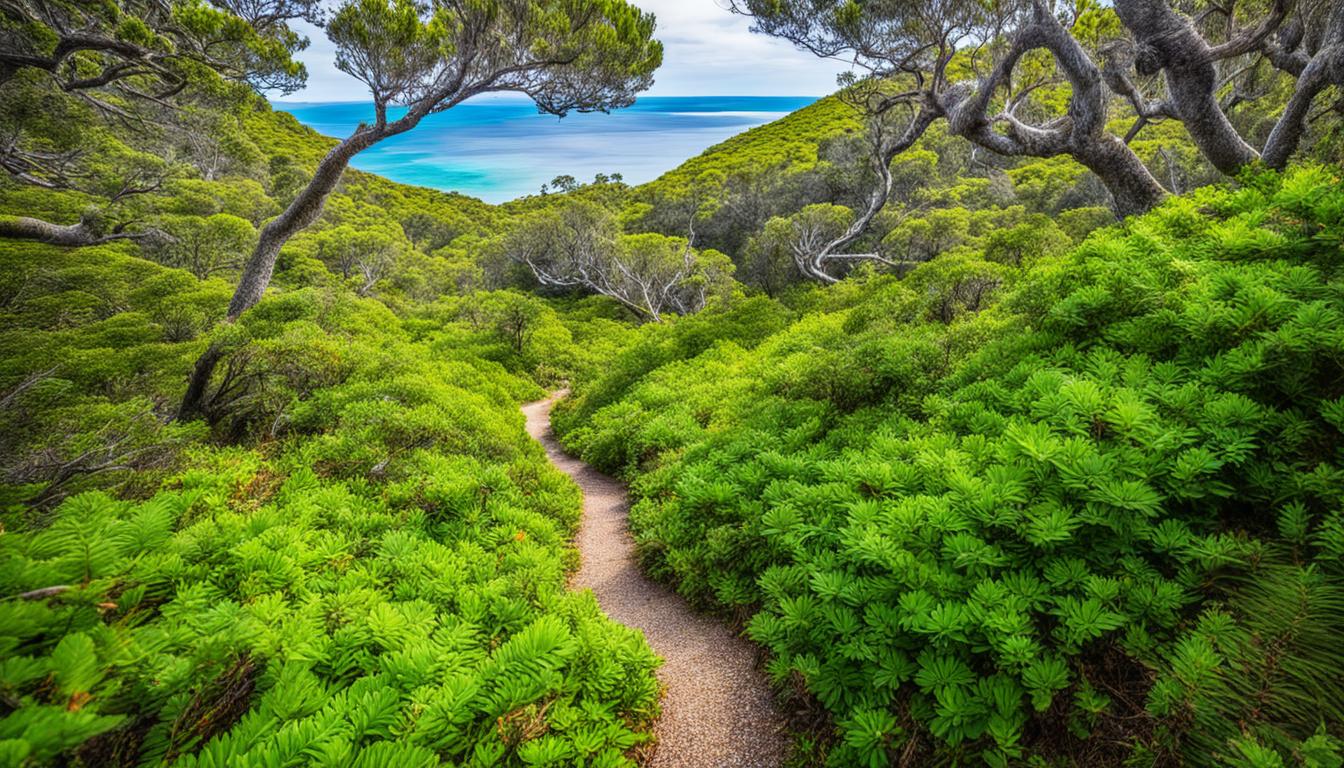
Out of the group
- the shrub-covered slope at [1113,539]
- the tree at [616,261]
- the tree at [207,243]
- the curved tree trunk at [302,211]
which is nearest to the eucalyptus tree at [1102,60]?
the shrub-covered slope at [1113,539]

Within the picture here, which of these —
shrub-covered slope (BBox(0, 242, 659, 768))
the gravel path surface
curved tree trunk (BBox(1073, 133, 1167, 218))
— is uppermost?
curved tree trunk (BBox(1073, 133, 1167, 218))

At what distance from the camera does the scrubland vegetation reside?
2055mm

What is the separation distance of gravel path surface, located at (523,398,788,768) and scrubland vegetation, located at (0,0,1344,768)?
0.87 ft

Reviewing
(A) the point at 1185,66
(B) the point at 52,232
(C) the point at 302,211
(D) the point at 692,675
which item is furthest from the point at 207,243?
(A) the point at 1185,66

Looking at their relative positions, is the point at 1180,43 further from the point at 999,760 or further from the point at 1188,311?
the point at 999,760

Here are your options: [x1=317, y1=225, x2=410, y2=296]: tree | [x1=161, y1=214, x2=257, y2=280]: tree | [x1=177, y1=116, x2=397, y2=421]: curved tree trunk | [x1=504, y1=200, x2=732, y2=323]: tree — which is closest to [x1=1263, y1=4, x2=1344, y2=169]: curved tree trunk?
[x1=177, y1=116, x2=397, y2=421]: curved tree trunk

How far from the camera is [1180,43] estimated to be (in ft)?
22.0

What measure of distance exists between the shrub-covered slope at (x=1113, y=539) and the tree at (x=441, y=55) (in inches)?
377

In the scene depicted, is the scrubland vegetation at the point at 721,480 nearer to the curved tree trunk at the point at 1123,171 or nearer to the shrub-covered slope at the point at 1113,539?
the shrub-covered slope at the point at 1113,539

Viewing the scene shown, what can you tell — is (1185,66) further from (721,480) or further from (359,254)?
(359,254)

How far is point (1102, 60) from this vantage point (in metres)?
10.7

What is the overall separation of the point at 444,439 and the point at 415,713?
5.83 metres

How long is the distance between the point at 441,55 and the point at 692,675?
11.0 meters

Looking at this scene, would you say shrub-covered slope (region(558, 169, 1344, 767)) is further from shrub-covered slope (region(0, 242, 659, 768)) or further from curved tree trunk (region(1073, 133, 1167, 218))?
curved tree trunk (region(1073, 133, 1167, 218))
